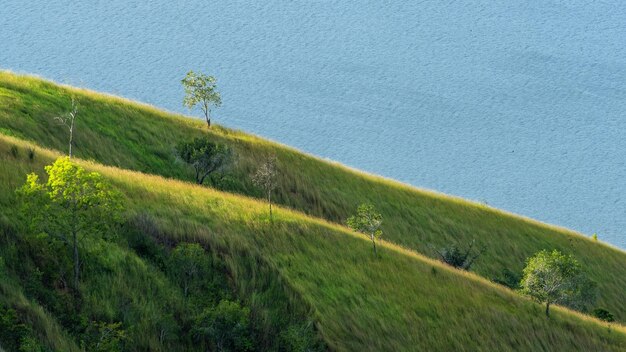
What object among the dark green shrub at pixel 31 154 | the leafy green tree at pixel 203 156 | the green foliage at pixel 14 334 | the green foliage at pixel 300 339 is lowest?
the green foliage at pixel 300 339

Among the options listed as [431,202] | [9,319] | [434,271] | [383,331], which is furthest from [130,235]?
[431,202]

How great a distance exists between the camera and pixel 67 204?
3647cm

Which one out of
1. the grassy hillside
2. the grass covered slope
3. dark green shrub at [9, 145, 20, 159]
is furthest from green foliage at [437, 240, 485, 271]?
dark green shrub at [9, 145, 20, 159]

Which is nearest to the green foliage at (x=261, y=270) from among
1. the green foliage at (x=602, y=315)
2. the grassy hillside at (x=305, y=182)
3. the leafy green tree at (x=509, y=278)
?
the grassy hillside at (x=305, y=182)

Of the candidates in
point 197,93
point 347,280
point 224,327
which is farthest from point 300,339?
point 197,93

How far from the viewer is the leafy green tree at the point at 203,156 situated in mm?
66938

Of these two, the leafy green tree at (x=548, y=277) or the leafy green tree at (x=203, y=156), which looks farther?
the leafy green tree at (x=203, y=156)

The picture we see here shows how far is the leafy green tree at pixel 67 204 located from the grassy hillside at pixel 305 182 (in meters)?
22.8

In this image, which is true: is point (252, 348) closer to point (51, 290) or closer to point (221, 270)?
point (221, 270)

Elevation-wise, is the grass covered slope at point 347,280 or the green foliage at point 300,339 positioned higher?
the grass covered slope at point 347,280

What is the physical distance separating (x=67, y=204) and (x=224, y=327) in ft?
26.9

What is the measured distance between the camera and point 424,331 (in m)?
45.4

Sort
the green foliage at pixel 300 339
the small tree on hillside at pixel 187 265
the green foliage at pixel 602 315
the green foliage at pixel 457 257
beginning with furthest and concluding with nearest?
1. the green foliage at pixel 457 257
2. the green foliage at pixel 602 315
3. the small tree on hillside at pixel 187 265
4. the green foliage at pixel 300 339

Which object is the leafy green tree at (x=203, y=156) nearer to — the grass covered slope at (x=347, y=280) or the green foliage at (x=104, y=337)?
the grass covered slope at (x=347, y=280)
